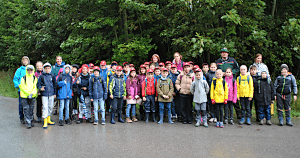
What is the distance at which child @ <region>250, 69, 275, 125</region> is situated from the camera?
25.0 feet

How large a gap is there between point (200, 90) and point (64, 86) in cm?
442

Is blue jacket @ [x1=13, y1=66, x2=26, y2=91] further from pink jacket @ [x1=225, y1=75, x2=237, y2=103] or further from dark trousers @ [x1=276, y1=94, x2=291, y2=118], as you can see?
dark trousers @ [x1=276, y1=94, x2=291, y2=118]

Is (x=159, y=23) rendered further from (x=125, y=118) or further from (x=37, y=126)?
(x=37, y=126)

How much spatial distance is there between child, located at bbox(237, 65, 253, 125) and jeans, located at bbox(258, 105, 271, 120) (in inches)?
14.1

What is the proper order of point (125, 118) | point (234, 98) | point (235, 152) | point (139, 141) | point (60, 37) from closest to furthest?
point (235, 152), point (139, 141), point (234, 98), point (125, 118), point (60, 37)

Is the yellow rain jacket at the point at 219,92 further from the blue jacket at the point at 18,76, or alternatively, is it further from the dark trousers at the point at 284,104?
the blue jacket at the point at 18,76

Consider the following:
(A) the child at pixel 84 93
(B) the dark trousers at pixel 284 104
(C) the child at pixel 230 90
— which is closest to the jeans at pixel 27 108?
(A) the child at pixel 84 93

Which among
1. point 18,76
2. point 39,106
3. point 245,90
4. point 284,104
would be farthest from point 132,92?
point 284,104

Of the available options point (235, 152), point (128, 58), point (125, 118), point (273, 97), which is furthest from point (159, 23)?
point (235, 152)

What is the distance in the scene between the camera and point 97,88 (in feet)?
25.4

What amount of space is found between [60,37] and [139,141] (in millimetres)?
11078

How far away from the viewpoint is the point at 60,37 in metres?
14.5

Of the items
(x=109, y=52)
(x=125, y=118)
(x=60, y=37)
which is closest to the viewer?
(x=125, y=118)

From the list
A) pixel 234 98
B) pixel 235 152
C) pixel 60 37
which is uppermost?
pixel 60 37
